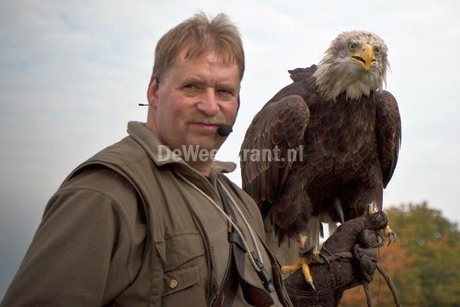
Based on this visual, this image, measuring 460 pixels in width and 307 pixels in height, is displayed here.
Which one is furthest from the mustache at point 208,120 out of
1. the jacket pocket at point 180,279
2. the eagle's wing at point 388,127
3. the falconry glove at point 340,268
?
the eagle's wing at point 388,127

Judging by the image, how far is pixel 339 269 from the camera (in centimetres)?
519

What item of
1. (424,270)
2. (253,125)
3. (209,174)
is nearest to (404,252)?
(424,270)

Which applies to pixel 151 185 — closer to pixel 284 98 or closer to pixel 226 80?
pixel 226 80

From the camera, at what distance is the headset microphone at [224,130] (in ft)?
8.56

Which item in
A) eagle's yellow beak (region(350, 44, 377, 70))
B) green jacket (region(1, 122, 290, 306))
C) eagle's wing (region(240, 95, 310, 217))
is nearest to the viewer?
green jacket (region(1, 122, 290, 306))

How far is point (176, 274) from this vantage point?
2.25 m

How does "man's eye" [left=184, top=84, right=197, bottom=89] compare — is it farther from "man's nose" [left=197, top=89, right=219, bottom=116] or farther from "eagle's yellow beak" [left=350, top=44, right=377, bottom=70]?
"eagle's yellow beak" [left=350, top=44, right=377, bottom=70]

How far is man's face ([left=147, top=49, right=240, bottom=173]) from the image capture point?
250 centimetres

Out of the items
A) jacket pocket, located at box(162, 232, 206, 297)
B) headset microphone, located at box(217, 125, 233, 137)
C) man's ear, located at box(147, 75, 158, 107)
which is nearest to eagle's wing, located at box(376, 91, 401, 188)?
headset microphone, located at box(217, 125, 233, 137)

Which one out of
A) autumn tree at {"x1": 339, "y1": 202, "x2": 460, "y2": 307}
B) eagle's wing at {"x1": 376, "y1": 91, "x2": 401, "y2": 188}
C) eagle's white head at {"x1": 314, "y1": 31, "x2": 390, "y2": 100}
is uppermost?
eagle's white head at {"x1": 314, "y1": 31, "x2": 390, "y2": 100}

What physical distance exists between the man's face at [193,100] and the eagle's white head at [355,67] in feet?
10.4

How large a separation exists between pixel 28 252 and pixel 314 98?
158 inches

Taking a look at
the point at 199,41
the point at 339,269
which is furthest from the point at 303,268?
the point at 199,41

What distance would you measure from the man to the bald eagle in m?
2.87
